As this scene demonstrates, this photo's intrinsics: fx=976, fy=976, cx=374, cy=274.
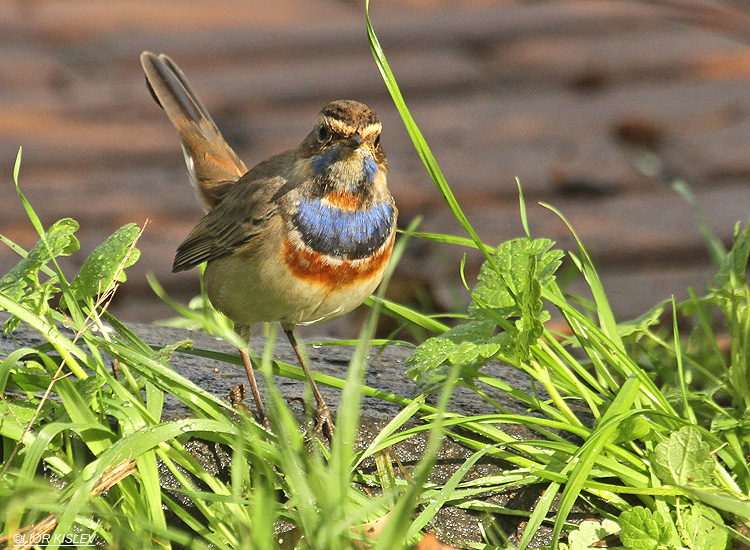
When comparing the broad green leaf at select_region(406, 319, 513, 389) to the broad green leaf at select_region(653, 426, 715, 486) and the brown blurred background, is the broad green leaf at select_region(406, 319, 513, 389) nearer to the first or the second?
the broad green leaf at select_region(653, 426, 715, 486)

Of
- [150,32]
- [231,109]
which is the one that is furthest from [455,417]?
[150,32]

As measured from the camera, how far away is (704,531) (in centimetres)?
275

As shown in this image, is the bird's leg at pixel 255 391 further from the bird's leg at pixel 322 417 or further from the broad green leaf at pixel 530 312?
the broad green leaf at pixel 530 312

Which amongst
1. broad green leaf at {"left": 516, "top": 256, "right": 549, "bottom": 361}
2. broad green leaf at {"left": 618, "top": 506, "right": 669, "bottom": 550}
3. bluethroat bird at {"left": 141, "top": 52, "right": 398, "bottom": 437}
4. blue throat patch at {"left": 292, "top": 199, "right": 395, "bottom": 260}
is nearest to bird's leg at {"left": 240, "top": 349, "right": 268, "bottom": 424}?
bluethroat bird at {"left": 141, "top": 52, "right": 398, "bottom": 437}

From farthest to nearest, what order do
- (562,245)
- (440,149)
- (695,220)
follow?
(440,149) → (695,220) → (562,245)


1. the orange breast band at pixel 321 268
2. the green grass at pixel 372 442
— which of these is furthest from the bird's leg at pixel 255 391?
the orange breast band at pixel 321 268

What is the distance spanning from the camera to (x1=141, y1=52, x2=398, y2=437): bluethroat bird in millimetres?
3359

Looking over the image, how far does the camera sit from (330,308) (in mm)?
3430

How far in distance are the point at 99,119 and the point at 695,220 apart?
3.71m

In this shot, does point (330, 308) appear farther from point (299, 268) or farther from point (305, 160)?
point (305, 160)

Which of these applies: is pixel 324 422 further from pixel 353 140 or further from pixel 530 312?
pixel 353 140

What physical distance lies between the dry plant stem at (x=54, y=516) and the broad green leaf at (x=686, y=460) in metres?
1.50

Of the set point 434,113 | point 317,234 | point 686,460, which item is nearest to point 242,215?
point 317,234

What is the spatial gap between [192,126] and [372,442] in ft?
7.46
